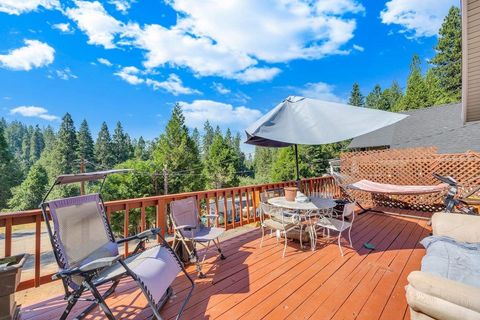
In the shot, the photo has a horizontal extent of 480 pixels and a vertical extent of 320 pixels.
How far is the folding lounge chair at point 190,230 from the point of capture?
118 inches

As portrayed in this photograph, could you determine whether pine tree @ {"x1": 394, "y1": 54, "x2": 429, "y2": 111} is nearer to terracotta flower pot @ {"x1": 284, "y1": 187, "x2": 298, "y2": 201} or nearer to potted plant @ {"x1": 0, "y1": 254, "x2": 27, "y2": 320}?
terracotta flower pot @ {"x1": 284, "y1": 187, "x2": 298, "y2": 201}

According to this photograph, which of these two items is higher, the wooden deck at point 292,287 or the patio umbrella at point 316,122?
the patio umbrella at point 316,122

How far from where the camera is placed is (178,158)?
80.1 feet

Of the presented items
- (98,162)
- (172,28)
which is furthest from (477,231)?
(98,162)

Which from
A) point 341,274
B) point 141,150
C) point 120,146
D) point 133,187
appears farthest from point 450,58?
point 120,146

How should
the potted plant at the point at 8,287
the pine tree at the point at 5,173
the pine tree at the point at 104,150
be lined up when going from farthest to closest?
the pine tree at the point at 104,150, the pine tree at the point at 5,173, the potted plant at the point at 8,287

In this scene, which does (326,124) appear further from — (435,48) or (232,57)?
(435,48)

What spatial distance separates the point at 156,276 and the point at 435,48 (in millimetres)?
33117

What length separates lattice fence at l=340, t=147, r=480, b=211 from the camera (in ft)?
18.9

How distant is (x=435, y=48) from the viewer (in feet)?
78.0

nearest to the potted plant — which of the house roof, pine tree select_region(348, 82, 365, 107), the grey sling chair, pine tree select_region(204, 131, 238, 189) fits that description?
the grey sling chair

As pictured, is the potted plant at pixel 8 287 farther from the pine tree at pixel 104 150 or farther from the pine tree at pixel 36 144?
the pine tree at pixel 36 144

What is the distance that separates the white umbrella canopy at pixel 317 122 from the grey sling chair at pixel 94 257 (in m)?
1.84

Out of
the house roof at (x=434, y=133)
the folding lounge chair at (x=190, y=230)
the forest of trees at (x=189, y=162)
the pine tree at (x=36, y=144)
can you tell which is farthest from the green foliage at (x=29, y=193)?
the pine tree at (x=36, y=144)
